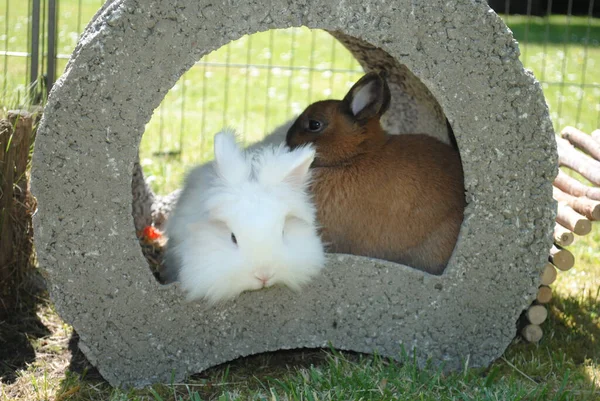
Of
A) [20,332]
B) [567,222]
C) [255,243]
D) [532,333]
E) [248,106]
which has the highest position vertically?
[255,243]

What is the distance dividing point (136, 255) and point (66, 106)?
0.63m

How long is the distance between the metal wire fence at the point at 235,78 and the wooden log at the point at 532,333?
69.0 inches

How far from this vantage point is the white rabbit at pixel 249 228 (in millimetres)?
2916

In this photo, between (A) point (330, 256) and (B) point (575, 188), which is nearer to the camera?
(A) point (330, 256)

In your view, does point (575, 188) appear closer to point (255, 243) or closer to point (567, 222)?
point (567, 222)

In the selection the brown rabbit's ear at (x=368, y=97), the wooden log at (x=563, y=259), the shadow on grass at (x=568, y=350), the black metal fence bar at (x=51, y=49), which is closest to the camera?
the shadow on grass at (x=568, y=350)

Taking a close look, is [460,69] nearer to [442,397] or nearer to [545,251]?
[545,251]

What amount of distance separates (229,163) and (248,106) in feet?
16.5

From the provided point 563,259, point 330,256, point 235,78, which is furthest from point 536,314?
point 235,78

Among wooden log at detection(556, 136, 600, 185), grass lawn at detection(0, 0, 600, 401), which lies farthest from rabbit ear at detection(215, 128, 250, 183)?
wooden log at detection(556, 136, 600, 185)

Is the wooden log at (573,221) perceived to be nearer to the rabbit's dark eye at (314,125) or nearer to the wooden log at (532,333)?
the wooden log at (532,333)

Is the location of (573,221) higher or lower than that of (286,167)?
lower

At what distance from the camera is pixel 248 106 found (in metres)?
8.12

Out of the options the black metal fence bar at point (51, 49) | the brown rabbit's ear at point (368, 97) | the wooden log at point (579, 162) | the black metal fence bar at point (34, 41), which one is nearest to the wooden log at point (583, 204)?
the wooden log at point (579, 162)
